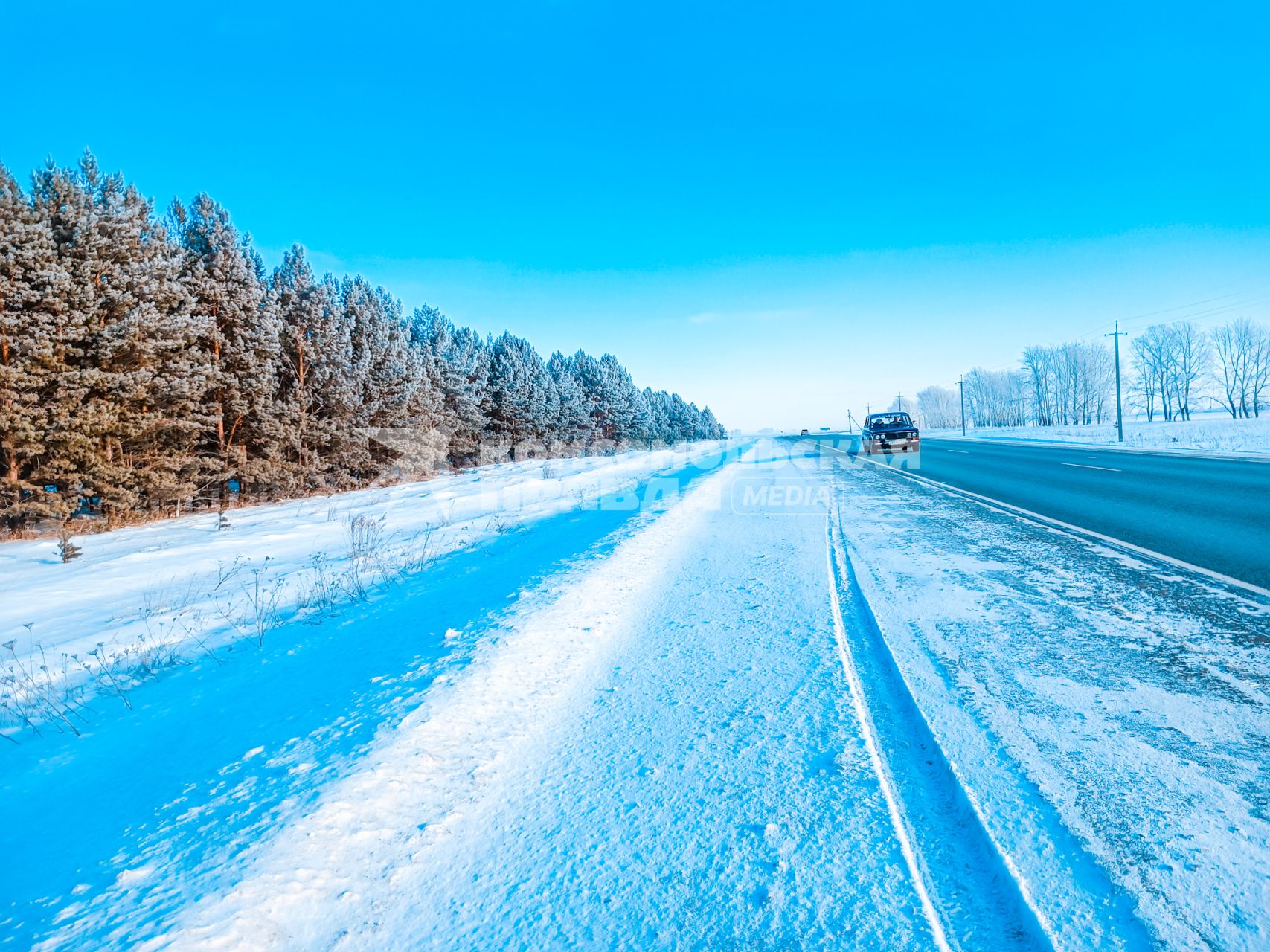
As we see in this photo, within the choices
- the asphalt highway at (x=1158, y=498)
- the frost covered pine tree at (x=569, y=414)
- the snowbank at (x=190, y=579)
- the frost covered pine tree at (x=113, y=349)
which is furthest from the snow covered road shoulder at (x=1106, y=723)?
the frost covered pine tree at (x=569, y=414)

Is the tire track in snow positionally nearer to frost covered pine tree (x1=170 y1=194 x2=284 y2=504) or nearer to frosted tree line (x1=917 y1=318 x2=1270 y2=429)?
frost covered pine tree (x1=170 y1=194 x2=284 y2=504)

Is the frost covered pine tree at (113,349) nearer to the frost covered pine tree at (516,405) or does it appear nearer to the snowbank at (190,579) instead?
the snowbank at (190,579)

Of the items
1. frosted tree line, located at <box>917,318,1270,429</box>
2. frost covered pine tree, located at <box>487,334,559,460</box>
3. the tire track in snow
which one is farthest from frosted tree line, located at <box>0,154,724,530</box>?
frosted tree line, located at <box>917,318,1270,429</box>

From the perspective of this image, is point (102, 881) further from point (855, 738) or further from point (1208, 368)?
point (1208, 368)

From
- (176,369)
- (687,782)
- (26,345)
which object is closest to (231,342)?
(176,369)

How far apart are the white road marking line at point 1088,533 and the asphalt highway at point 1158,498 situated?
3.4 inches

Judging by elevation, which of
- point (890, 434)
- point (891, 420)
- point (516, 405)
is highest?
point (516, 405)

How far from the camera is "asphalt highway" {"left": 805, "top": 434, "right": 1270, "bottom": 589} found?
601cm

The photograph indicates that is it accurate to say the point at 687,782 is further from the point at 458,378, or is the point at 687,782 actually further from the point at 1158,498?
the point at 458,378

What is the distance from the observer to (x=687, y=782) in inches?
99.3

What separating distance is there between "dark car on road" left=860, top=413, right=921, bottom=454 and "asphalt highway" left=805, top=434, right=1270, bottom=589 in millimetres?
5760

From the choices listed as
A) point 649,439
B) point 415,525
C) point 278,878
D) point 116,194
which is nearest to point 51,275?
point 116,194

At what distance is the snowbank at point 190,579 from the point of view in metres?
4.79

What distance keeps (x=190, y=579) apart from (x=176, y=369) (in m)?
10.6
